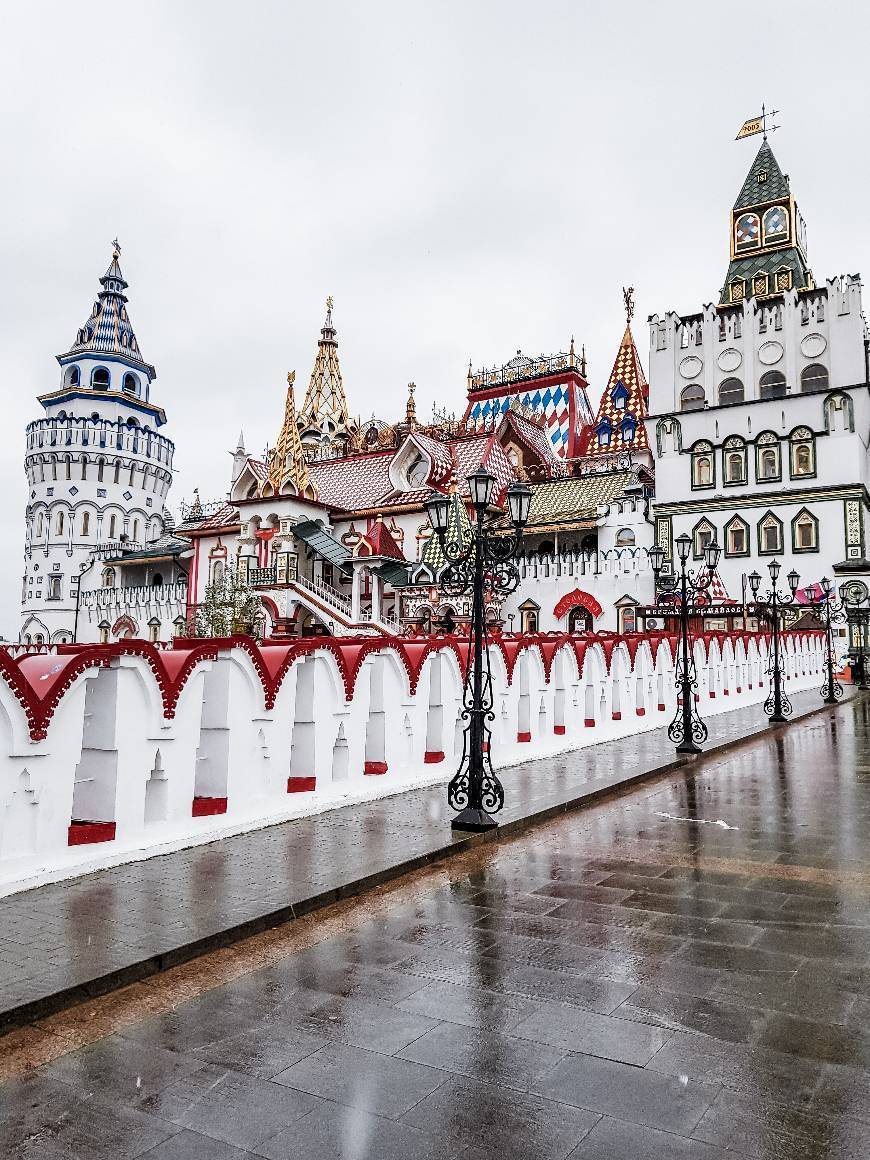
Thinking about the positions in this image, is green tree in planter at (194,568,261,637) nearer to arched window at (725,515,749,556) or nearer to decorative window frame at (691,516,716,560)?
decorative window frame at (691,516,716,560)

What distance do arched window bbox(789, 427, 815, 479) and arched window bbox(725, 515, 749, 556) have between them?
2878mm

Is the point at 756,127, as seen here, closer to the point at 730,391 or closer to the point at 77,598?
the point at 730,391

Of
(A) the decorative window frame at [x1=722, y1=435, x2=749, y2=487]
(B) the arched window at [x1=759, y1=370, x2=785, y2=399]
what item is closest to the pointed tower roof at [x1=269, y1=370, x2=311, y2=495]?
(A) the decorative window frame at [x1=722, y1=435, x2=749, y2=487]

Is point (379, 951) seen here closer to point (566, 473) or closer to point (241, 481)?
point (241, 481)

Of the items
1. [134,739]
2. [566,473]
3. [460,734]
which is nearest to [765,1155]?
[134,739]

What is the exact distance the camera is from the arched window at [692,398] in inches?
1503

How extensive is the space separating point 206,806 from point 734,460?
34.6 m

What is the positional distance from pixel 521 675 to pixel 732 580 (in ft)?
89.2

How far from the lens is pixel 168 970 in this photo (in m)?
4.21

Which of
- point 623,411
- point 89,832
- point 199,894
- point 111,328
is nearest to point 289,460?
point 623,411

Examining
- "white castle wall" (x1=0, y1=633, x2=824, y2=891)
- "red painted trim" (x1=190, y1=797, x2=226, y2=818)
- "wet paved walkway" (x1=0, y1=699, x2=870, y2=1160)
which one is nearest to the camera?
"wet paved walkway" (x1=0, y1=699, x2=870, y2=1160)

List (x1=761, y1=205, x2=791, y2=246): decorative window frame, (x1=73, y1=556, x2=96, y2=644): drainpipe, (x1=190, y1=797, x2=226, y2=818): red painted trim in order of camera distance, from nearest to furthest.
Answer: (x1=190, y1=797, x2=226, y2=818): red painted trim
(x1=761, y1=205, x2=791, y2=246): decorative window frame
(x1=73, y1=556, x2=96, y2=644): drainpipe

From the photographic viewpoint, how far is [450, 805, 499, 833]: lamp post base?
704 centimetres

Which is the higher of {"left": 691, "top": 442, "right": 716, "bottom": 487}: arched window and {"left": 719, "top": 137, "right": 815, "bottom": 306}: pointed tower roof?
{"left": 719, "top": 137, "right": 815, "bottom": 306}: pointed tower roof
